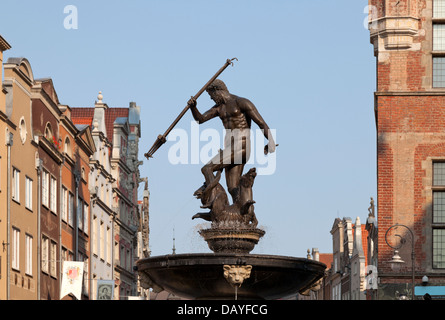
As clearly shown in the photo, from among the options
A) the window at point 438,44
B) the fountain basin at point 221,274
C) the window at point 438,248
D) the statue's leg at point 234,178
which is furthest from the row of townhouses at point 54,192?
the fountain basin at point 221,274

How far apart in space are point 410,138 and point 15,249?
16.6 metres

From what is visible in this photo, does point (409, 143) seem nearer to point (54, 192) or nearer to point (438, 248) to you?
point (438, 248)

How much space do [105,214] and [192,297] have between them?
163 ft

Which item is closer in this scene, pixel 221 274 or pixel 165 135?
pixel 221 274

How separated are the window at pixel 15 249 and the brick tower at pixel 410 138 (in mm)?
14943

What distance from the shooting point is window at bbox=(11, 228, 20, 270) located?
43031mm

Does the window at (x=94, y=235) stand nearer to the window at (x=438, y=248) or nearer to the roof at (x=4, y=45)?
the roof at (x=4, y=45)

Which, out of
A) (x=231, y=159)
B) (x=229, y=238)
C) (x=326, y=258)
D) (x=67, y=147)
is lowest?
(x=229, y=238)

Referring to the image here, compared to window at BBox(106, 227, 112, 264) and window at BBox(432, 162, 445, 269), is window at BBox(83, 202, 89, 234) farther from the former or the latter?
window at BBox(432, 162, 445, 269)

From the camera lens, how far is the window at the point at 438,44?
127ft

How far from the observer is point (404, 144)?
1507 inches

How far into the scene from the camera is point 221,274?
17.2 metres

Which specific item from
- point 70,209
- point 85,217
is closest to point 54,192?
point 70,209

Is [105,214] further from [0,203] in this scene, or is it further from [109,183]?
[0,203]
